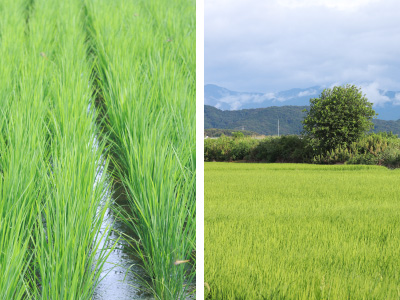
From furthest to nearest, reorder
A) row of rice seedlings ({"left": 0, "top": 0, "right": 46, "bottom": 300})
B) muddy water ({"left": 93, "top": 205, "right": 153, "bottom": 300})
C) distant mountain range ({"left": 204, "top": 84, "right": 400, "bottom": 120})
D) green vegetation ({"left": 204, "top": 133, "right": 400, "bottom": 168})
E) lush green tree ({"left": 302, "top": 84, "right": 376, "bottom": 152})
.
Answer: distant mountain range ({"left": 204, "top": 84, "right": 400, "bottom": 120}), lush green tree ({"left": 302, "top": 84, "right": 376, "bottom": 152}), green vegetation ({"left": 204, "top": 133, "right": 400, "bottom": 168}), muddy water ({"left": 93, "top": 205, "right": 153, "bottom": 300}), row of rice seedlings ({"left": 0, "top": 0, "right": 46, "bottom": 300})

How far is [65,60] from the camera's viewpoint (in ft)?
9.23

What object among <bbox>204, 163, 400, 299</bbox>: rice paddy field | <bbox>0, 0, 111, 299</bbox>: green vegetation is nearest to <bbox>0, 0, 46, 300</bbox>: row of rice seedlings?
<bbox>0, 0, 111, 299</bbox>: green vegetation

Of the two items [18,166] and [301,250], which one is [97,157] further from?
[301,250]

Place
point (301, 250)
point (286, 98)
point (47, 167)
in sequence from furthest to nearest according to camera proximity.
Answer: point (286, 98) < point (301, 250) < point (47, 167)

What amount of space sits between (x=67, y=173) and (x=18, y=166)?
25 centimetres

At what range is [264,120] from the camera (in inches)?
1437

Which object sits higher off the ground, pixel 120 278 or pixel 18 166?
pixel 18 166

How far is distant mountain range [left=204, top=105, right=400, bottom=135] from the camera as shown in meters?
33.8

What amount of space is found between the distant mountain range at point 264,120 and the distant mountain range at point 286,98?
38.9 metres

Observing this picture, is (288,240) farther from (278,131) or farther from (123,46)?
(278,131)

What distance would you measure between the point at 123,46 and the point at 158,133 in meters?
1.16

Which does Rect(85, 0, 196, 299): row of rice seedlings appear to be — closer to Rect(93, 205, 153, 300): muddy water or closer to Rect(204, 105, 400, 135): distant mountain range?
Rect(93, 205, 153, 300): muddy water

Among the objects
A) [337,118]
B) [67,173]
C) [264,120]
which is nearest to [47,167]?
[67,173]

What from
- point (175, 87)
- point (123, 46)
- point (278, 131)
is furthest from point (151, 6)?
point (278, 131)
